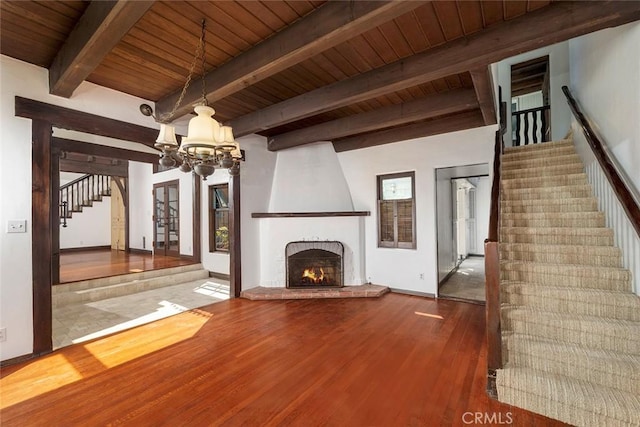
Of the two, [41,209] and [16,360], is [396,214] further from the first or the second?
[16,360]

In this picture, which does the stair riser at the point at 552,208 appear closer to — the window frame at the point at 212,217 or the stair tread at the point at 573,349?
the stair tread at the point at 573,349

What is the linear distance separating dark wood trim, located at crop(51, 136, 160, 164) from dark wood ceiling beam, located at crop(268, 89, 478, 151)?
3.14 metres

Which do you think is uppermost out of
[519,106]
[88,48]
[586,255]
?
[519,106]

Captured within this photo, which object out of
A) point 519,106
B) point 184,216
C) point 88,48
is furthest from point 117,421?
point 519,106

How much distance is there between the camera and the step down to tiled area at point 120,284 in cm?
453

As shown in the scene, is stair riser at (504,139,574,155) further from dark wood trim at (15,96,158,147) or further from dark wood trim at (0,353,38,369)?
dark wood trim at (0,353,38,369)

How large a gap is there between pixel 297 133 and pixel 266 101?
1.23 m

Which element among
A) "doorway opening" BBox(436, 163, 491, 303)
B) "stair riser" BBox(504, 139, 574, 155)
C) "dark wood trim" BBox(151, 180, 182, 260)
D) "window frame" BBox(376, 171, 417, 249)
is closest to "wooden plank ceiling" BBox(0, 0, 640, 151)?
"stair riser" BBox(504, 139, 574, 155)

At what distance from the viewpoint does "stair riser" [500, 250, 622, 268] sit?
2.66 metres

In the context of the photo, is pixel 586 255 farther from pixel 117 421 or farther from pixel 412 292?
pixel 117 421

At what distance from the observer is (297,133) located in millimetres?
5012

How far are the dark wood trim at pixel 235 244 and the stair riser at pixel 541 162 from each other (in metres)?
4.29

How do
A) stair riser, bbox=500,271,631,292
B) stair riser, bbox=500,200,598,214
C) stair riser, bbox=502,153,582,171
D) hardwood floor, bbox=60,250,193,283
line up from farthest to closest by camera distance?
hardwood floor, bbox=60,250,193,283 → stair riser, bbox=502,153,582,171 → stair riser, bbox=500,200,598,214 → stair riser, bbox=500,271,631,292

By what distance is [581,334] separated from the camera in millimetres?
2246
